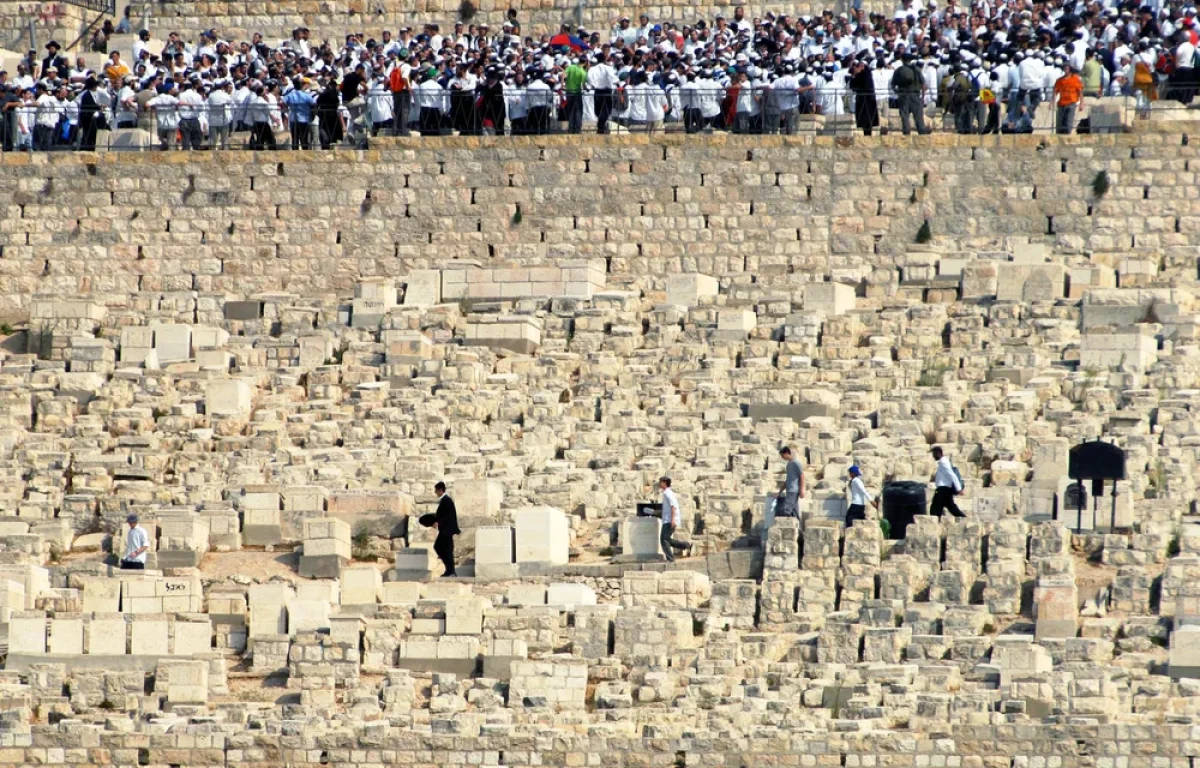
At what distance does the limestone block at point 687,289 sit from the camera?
34.3 m

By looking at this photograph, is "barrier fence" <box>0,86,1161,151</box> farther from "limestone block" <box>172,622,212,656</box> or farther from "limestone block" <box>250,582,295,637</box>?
"limestone block" <box>172,622,212,656</box>

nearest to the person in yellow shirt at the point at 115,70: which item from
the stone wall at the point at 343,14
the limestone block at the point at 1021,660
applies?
the stone wall at the point at 343,14

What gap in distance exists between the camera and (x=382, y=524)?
29578 millimetres

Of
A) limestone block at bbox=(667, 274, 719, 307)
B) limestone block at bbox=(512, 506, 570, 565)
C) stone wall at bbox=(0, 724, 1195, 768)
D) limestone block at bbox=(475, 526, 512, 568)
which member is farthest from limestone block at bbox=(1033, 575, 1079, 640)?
limestone block at bbox=(667, 274, 719, 307)

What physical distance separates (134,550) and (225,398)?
374 centimetres

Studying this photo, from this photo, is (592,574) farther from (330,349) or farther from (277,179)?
(277,179)

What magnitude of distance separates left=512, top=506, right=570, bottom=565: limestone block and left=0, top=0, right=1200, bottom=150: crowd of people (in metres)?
9.37

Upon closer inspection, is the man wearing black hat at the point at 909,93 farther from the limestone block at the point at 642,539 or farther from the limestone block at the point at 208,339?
the limestone block at the point at 642,539

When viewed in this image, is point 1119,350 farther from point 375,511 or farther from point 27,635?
point 27,635

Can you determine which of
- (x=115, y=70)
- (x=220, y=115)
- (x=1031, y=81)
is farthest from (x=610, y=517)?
(x=115, y=70)

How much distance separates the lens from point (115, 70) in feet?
129

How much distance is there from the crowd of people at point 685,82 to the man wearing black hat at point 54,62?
0.37 ft

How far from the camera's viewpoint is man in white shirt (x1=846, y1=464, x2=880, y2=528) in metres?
28.3

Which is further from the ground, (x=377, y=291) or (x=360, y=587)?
(x=377, y=291)
